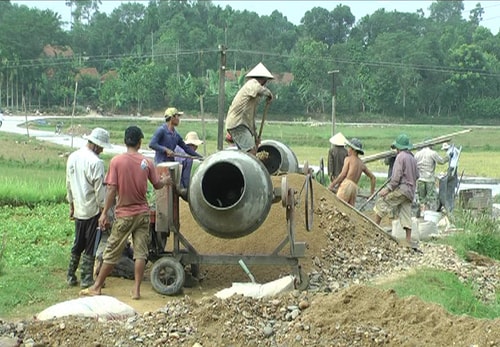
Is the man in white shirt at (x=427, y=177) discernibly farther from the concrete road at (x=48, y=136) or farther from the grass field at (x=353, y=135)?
the concrete road at (x=48, y=136)

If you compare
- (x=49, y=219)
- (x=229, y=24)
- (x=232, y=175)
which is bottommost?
(x=49, y=219)

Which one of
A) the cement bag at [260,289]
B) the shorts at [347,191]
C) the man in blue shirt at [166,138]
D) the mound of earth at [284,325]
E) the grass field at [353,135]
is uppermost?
the man in blue shirt at [166,138]

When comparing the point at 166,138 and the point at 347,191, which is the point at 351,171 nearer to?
the point at 347,191

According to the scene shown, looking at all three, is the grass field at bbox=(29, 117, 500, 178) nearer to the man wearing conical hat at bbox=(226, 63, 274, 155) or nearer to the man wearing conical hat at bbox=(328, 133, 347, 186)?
the man wearing conical hat at bbox=(328, 133, 347, 186)

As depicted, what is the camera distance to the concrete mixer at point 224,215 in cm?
826

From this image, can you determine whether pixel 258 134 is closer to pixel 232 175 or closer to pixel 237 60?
pixel 232 175

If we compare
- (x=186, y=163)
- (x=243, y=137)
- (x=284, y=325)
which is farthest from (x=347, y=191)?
(x=284, y=325)

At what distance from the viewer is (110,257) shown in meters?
7.93

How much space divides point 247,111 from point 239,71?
Answer: 2371 inches

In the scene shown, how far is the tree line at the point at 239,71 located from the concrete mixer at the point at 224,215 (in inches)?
1630

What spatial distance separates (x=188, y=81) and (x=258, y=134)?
50511 millimetres

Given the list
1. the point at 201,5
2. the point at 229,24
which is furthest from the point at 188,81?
the point at 201,5

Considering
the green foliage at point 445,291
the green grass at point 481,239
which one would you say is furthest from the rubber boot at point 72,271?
the green grass at point 481,239

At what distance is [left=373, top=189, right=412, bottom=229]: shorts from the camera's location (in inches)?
448
